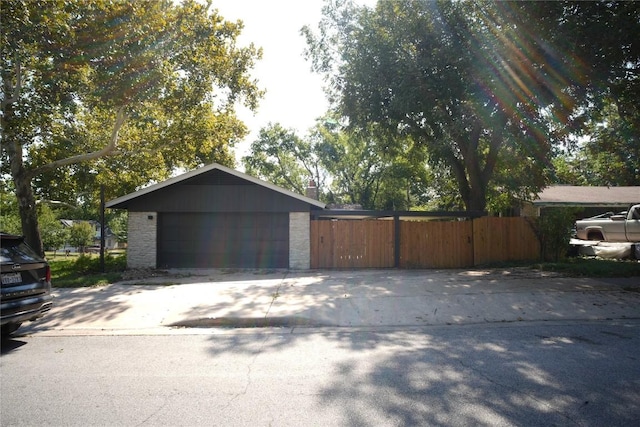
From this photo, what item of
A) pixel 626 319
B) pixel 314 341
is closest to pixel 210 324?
pixel 314 341

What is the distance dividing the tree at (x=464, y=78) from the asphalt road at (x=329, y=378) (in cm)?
780

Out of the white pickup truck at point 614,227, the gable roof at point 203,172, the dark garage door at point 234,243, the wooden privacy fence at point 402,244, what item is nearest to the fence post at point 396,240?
the wooden privacy fence at point 402,244

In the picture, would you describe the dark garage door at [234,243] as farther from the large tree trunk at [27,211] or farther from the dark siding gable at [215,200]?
the large tree trunk at [27,211]

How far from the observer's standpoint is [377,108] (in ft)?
50.7

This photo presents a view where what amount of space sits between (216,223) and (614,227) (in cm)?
1544

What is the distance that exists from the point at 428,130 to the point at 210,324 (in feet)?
41.3

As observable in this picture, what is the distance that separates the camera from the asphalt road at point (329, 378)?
3.71 m

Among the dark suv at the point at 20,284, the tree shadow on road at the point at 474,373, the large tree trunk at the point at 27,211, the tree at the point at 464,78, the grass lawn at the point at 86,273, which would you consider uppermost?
the tree at the point at 464,78

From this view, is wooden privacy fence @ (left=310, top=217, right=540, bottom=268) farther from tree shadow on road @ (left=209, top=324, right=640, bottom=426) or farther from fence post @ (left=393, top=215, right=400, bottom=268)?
tree shadow on road @ (left=209, top=324, right=640, bottom=426)

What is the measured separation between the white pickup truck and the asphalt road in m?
11.9

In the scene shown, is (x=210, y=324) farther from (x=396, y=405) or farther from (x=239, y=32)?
(x=239, y=32)

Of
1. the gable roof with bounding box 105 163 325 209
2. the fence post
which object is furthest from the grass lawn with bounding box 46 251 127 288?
the fence post

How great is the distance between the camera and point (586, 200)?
19.2 metres

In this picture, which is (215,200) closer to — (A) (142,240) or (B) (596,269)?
(A) (142,240)
